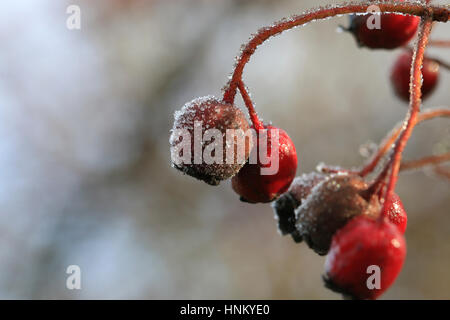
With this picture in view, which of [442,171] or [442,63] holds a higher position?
[442,63]

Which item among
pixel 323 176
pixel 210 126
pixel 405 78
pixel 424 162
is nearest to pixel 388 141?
pixel 424 162

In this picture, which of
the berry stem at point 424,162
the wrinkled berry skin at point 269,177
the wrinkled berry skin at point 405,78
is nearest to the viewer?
the wrinkled berry skin at point 269,177

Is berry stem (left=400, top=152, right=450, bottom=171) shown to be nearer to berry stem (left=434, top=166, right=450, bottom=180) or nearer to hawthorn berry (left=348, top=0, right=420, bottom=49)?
berry stem (left=434, top=166, right=450, bottom=180)

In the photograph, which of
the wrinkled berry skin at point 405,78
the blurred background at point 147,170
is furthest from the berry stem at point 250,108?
the blurred background at point 147,170

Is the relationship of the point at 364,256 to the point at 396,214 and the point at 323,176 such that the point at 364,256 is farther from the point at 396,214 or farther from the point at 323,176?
the point at 323,176

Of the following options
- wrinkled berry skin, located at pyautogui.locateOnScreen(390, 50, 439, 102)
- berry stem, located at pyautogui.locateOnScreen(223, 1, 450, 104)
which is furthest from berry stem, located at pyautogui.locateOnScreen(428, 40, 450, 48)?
berry stem, located at pyautogui.locateOnScreen(223, 1, 450, 104)

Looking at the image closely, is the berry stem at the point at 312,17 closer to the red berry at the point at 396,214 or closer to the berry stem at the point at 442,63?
the red berry at the point at 396,214

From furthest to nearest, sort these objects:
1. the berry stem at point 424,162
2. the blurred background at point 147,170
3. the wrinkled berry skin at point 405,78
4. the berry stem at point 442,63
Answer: the blurred background at point 147,170 → the wrinkled berry skin at point 405,78 → the berry stem at point 442,63 → the berry stem at point 424,162
